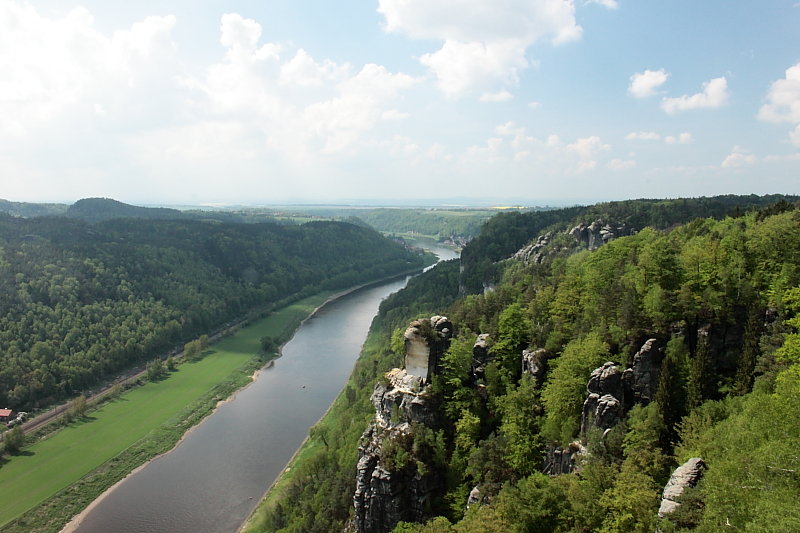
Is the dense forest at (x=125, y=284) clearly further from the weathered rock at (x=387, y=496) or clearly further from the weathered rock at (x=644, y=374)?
the weathered rock at (x=644, y=374)

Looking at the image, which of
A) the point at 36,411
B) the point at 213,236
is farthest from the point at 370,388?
the point at 213,236

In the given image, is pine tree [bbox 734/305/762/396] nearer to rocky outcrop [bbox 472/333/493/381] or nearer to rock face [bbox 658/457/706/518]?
rock face [bbox 658/457/706/518]

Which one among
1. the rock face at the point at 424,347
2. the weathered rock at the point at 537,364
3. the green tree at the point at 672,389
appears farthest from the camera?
the rock face at the point at 424,347

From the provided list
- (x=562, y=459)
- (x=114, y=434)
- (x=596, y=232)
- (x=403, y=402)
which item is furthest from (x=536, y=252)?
(x=114, y=434)

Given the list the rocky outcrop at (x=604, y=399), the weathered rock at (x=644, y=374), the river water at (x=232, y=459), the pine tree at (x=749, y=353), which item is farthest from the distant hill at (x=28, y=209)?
the pine tree at (x=749, y=353)

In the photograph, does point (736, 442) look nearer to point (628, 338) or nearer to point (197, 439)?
point (628, 338)

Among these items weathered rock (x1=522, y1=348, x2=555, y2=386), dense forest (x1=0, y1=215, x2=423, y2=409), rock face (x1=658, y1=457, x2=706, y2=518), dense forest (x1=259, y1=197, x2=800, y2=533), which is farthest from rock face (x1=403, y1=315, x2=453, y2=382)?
dense forest (x1=0, y1=215, x2=423, y2=409)
